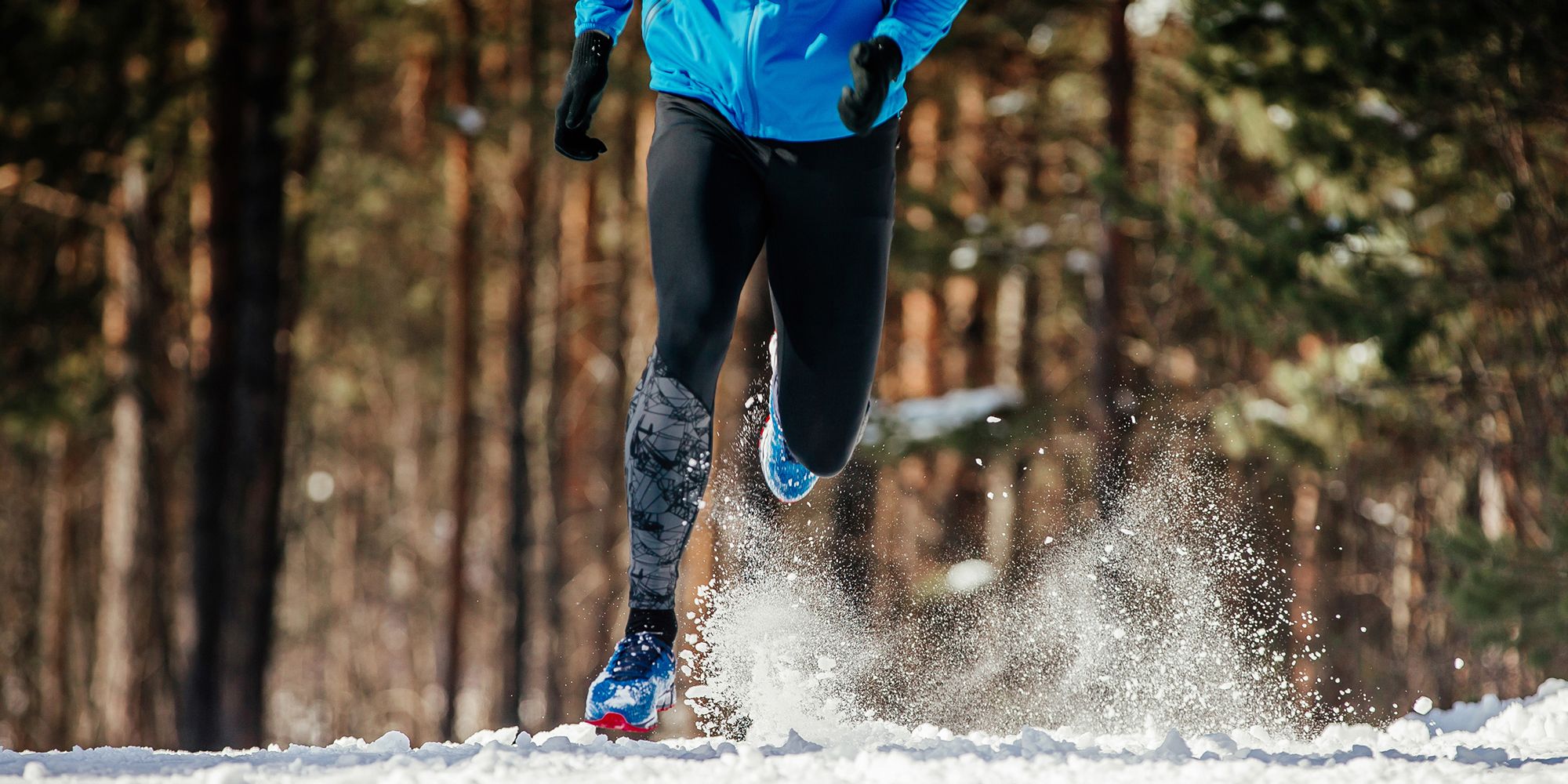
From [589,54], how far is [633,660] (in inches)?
59.9

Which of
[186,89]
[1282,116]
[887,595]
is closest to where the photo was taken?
[1282,116]

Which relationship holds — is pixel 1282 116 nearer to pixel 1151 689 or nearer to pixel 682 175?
pixel 1151 689

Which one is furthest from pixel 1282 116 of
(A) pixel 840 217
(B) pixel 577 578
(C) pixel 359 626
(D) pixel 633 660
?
(C) pixel 359 626

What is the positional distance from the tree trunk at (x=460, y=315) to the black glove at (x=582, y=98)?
12.1 metres

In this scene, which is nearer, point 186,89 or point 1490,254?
point 1490,254

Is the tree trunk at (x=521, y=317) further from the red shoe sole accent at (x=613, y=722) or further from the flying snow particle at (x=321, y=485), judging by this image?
the flying snow particle at (x=321, y=485)

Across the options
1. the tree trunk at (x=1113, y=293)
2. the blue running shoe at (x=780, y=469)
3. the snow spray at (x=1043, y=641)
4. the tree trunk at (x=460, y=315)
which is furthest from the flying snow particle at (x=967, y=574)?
the tree trunk at (x=460, y=315)

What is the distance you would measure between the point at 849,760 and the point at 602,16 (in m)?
1.97

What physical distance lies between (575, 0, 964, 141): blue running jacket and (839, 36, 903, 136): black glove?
120mm

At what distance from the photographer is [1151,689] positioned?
13.4 ft

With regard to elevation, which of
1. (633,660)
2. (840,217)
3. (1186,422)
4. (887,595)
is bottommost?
(887,595)

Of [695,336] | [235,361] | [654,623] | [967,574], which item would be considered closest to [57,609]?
[235,361]

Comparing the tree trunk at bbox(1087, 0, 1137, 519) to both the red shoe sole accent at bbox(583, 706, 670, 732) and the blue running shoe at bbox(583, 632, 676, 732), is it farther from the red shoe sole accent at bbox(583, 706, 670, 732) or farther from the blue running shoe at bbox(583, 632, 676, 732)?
the red shoe sole accent at bbox(583, 706, 670, 732)

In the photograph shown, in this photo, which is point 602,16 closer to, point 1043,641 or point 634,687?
point 634,687
